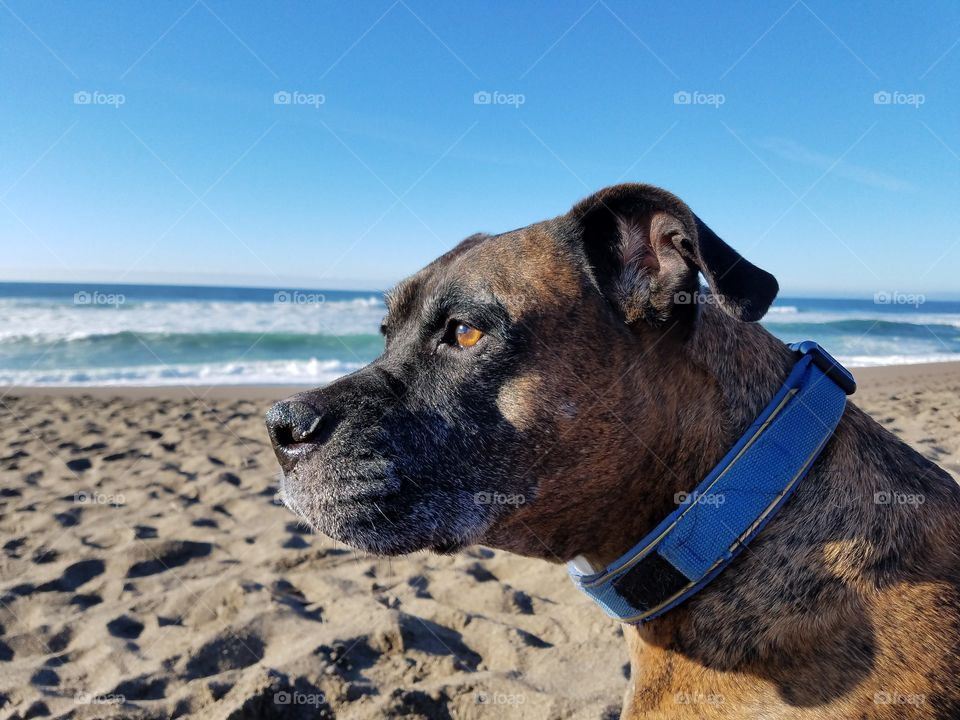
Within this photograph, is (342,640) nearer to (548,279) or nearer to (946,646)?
(548,279)

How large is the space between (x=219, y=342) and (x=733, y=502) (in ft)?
75.4

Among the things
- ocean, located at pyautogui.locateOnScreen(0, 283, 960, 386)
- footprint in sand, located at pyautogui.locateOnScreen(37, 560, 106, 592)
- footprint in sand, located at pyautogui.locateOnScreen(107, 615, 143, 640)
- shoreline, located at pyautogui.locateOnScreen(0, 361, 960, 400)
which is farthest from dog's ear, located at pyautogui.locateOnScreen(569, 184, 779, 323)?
shoreline, located at pyautogui.locateOnScreen(0, 361, 960, 400)

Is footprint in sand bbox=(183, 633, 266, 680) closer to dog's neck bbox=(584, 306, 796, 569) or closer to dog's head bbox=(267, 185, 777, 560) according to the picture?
dog's head bbox=(267, 185, 777, 560)

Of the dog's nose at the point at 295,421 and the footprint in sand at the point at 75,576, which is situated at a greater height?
the dog's nose at the point at 295,421

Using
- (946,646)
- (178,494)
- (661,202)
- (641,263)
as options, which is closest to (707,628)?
(946,646)

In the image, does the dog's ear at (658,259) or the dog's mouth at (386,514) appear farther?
the dog's mouth at (386,514)

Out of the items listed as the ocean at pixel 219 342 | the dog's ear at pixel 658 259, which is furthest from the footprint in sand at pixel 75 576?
the ocean at pixel 219 342

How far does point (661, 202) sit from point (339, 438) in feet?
4.76

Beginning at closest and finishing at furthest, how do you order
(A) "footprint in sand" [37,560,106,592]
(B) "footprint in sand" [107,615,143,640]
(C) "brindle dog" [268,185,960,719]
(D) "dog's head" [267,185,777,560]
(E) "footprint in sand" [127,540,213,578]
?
1. (C) "brindle dog" [268,185,960,719]
2. (D) "dog's head" [267,185,777,560]
3. (B) "footprint in sand" [107,615,143,640]
4. (A) "footprint in sand" [37,560,106,592]
5. (E) "footprint in sand" [127,540,213,578]

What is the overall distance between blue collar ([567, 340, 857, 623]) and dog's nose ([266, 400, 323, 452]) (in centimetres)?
118

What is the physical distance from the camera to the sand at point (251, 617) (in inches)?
140

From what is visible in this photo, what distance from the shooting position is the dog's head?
241 cm

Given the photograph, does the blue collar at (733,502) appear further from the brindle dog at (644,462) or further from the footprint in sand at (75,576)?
the footprint in sand at (75,576)

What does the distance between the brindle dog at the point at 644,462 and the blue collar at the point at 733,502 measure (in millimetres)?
80
